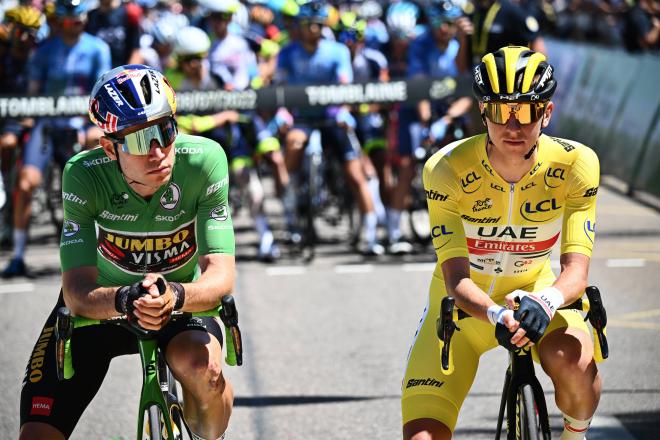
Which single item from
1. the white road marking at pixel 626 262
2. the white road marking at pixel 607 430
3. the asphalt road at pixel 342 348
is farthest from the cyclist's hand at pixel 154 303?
the white road marking at pixel 626 262

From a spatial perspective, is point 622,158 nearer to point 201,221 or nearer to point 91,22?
point 91,22

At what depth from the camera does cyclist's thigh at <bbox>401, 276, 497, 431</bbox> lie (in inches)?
192

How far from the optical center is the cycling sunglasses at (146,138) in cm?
479

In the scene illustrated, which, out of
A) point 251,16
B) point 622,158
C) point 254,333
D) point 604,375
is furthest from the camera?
point 251,16

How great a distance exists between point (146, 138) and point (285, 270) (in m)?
6.97

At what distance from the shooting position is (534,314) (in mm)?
4520

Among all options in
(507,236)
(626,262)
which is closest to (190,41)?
(626,262)

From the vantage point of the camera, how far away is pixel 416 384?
496cm

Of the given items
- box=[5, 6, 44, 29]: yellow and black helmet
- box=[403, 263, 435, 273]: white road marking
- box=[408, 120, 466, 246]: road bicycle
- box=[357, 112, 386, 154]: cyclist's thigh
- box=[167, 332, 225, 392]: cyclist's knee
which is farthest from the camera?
box=[357, 112, 386, 154]: cyclist's thigh

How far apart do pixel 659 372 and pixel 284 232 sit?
20.2ft

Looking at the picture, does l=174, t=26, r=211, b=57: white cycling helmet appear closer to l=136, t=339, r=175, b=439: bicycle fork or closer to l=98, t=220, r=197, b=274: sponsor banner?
l=98, t=220, r=197, b=274: sponsor banner

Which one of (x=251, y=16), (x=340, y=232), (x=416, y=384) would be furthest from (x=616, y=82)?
(x=416, y=384)

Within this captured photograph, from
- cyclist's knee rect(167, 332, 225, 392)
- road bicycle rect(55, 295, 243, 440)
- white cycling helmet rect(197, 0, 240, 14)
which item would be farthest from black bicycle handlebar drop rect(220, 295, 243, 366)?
white cycling helmet rect(197, 0, 240, 14)

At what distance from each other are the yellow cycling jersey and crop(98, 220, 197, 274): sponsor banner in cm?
100
